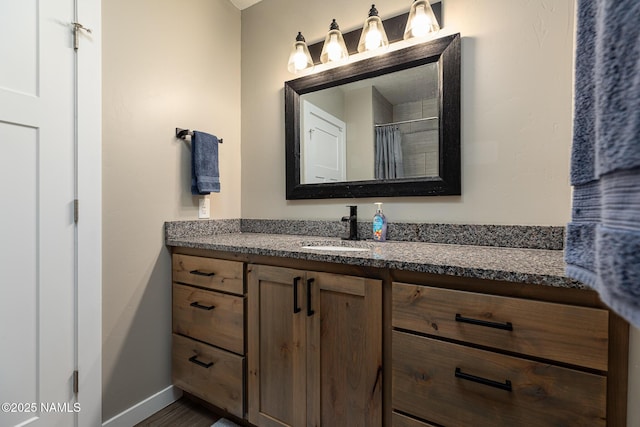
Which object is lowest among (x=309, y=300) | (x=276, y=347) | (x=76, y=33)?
(x=276, y=347)

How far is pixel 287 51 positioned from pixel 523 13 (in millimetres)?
1232

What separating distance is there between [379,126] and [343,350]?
1084 millimetres

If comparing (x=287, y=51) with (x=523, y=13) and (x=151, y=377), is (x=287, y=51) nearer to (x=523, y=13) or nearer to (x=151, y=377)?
(x=523, y=13)

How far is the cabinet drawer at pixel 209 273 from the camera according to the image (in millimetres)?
1318

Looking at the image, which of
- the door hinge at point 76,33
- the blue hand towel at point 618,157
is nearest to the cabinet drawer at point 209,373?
the blue hand towel at point 618,157

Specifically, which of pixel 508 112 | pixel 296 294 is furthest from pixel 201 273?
pixel 508 112

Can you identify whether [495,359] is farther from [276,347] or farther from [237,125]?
[237,125]

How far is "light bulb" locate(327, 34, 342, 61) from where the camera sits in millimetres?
1563

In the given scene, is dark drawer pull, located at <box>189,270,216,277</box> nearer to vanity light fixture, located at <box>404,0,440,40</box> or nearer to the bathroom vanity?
the bathroom vanity

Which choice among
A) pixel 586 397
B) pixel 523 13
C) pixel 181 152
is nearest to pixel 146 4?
pixel 181 152

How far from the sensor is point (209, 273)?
140 centimetres

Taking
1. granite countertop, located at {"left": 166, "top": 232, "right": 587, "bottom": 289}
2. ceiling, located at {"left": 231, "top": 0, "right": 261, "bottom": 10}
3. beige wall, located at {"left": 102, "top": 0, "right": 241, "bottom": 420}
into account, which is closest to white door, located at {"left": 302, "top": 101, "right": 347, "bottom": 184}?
granite countertop, located at {"left": 166, "top": 232, "right": 587, "bottom": 289}

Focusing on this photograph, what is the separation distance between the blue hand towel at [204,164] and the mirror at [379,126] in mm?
434

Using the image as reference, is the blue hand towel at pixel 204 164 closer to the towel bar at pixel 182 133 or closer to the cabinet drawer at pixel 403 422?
the towel bar at pixel 182 133
